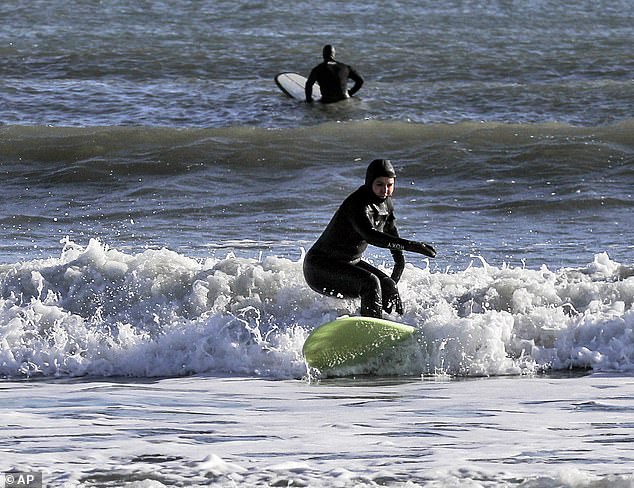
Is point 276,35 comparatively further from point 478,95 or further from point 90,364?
point 90,364

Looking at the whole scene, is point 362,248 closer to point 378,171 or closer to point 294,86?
point 378,171

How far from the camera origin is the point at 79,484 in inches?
198

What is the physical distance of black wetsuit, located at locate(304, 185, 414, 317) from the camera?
8.37m

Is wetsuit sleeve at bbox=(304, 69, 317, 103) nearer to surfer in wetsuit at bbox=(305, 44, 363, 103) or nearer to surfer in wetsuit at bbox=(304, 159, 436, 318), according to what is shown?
surfer in wetsuit at bbox=(305, 44, 363, 103)

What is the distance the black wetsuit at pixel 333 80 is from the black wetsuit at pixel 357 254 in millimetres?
11725

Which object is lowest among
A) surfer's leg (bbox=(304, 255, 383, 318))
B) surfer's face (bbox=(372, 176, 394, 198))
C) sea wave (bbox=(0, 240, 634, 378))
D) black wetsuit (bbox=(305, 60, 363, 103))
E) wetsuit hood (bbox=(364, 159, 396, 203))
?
sea wave (bbox=(0, 240, 634, 378))

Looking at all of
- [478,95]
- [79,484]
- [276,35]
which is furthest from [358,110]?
[79,484]

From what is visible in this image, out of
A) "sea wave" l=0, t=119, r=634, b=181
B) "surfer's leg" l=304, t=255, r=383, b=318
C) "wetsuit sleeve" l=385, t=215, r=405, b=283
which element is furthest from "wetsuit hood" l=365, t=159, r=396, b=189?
"sea wave" l=0, t=119, r=634, b=181

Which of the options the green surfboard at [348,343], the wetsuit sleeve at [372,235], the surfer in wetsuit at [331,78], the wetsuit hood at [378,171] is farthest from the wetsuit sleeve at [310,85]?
the green surfboard at [348,343]

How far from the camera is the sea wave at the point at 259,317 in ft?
27.0

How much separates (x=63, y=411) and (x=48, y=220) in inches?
271

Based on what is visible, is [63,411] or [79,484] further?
[63,411]

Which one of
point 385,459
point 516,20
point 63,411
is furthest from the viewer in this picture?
point 516,20

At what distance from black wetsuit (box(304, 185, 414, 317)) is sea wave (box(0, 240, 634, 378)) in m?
0.43
